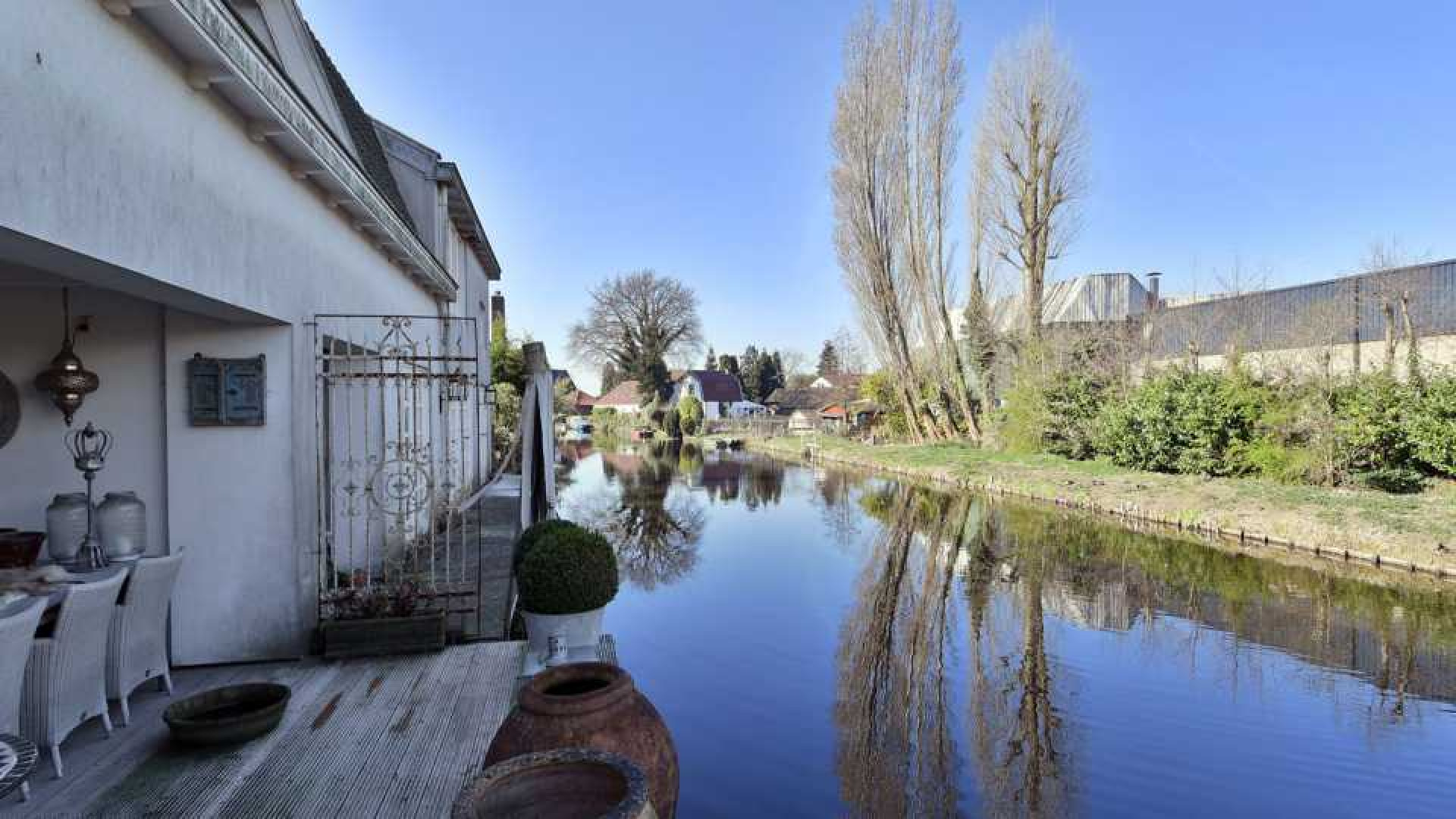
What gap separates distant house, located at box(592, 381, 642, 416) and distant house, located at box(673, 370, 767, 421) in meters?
3.51

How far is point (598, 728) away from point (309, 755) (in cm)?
187

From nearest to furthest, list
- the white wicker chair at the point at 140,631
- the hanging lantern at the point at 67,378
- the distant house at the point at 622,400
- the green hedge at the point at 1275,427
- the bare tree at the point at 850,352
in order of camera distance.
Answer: the white wicker chair at the point at 140,631 < the hanging lantern at the point at 67,378 < the green hedge at the point at 1275,427 < the bare tree at the point at 850,352 < the distant house at the point at 622,400

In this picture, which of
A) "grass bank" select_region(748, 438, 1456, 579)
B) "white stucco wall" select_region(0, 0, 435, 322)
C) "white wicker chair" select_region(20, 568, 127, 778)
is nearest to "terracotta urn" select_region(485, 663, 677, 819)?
"white wicker chair" select_region(20, 568, 127, 778)

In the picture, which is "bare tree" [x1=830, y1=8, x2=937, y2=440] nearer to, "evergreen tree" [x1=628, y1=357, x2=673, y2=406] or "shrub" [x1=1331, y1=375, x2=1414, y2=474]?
"shrub" [x1=1331, y1=375, x2=1414, y2=474]

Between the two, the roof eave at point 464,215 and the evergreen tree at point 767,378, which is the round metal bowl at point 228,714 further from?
the evergreen tree at point 767,378

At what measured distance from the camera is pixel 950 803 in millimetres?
4020

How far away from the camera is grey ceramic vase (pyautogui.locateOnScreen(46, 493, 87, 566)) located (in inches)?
159

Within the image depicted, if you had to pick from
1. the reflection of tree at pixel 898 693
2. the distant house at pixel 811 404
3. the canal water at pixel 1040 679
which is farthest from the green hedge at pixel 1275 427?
the distant house at pixel 811 404

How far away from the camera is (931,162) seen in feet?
83.4

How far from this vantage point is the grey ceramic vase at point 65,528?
4.05 metres

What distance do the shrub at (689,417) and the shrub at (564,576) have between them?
121ft

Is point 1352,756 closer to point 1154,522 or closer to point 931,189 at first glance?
point 1154,522

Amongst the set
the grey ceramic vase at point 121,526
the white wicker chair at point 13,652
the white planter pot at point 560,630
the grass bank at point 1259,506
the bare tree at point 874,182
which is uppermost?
the bare tree at point 874,182

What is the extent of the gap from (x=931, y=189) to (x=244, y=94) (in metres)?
24.5
